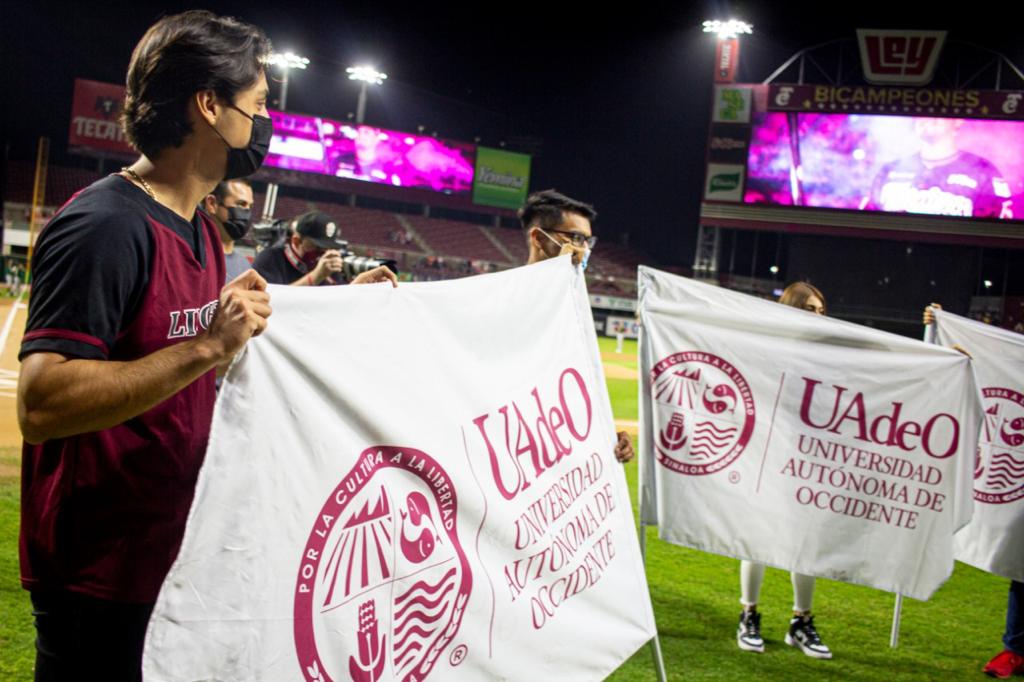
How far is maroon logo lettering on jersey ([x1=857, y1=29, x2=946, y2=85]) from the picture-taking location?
34625 millimetres

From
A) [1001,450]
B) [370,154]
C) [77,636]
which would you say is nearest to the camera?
[77,636]

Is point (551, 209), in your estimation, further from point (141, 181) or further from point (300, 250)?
point (141, 181)

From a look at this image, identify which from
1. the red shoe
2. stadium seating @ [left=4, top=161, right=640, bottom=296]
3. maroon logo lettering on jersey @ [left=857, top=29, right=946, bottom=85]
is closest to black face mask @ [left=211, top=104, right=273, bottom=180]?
the red shoe

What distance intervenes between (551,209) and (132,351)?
287 cm

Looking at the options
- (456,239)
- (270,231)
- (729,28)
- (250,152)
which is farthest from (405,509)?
(456,239)

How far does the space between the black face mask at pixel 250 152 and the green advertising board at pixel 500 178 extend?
49.0 meters

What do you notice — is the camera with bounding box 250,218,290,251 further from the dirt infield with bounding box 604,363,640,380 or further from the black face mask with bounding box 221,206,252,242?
the dirt infield with bounding box 604,363,640,380

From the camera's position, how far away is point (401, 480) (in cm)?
189

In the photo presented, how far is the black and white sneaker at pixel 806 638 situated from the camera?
14.5ft

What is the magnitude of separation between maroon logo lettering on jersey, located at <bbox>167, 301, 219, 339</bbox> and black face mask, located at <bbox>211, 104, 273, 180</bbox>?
1.07ft

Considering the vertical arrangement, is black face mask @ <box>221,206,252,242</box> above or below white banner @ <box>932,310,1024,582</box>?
above

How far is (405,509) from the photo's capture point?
6.16 feet

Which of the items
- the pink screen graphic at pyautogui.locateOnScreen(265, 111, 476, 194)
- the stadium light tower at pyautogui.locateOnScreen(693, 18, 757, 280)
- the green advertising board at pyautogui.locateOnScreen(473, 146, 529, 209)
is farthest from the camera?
the green advertising board at pyautogui.locateOnScreen(473, 146, 529, 209)

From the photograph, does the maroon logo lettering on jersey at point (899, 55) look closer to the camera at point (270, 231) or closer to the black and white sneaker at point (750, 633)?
the camera at point (270, 231)
